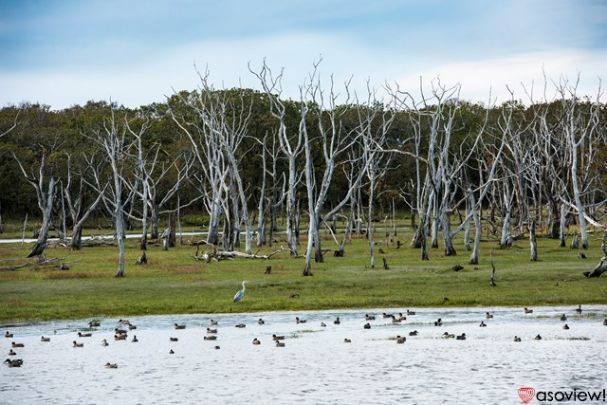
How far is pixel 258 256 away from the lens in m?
60.0

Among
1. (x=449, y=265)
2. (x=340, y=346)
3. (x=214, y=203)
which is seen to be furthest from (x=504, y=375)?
(x=214, y=203)

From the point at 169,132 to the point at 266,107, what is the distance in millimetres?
14812

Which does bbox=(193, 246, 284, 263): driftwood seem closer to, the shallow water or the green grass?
the green grass

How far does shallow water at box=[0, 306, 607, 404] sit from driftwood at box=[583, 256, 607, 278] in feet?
27.0

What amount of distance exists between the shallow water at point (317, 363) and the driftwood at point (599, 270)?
27.0 ft

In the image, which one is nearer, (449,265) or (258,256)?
(449,265)

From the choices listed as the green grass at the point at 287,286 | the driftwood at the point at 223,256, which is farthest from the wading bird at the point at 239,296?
the driftwood at the point at 223,256

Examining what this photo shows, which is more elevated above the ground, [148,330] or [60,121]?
[60,121]

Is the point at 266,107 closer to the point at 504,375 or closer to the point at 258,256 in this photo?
the point at 258,256

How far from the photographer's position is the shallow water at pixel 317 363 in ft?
71.6

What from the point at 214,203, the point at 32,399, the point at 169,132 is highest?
the point at 169,132

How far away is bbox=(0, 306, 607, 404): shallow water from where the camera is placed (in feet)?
71.6

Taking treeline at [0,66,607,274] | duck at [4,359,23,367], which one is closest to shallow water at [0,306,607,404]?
duck at [4,359,23,367]

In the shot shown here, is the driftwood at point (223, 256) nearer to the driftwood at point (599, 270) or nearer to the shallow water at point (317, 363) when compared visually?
the driftwood at point (599, 270)
